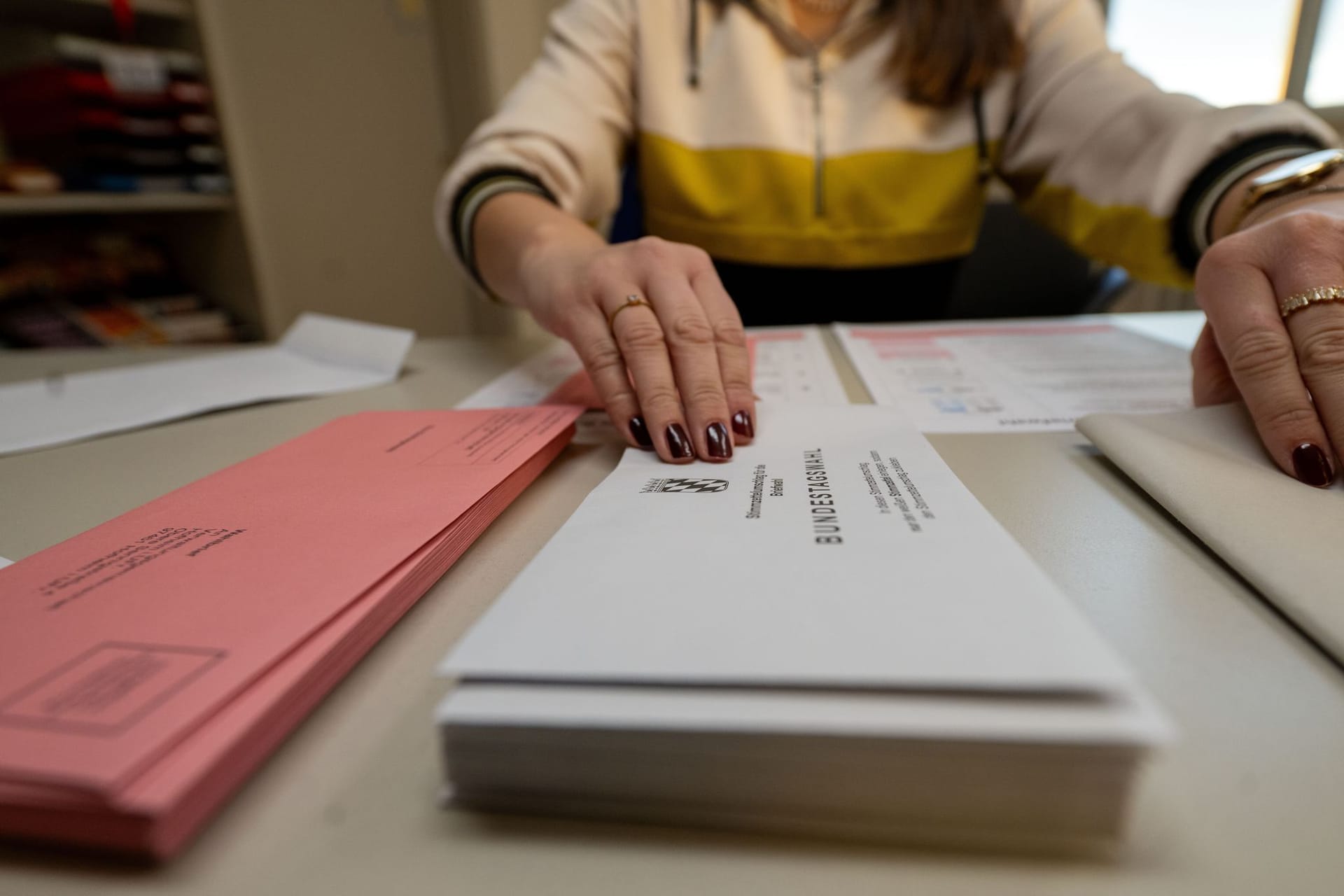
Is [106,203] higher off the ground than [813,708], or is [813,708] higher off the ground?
[106,203]

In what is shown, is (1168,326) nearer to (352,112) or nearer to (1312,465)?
(1312,465)

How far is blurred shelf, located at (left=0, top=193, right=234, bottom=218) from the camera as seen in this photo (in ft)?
4.24

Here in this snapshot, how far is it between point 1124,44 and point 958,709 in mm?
2205

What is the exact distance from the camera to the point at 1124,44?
1.76 m

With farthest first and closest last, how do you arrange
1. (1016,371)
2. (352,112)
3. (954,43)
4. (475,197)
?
(352,112) → (954,43) → (475,197) → (1016,371)

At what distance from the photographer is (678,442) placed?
380 millimetres

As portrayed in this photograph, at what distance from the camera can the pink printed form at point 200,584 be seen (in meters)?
0.17

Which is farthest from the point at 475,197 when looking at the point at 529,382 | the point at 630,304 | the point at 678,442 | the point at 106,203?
the point at 106,203

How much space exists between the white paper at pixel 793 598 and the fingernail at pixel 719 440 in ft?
0.16

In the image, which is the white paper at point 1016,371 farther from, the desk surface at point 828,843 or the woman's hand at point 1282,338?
the desk surface at point 828,843

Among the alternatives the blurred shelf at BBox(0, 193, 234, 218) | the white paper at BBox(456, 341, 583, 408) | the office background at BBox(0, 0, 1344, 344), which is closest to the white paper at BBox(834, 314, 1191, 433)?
the white paper at BBox(456, 341, 583, 408)

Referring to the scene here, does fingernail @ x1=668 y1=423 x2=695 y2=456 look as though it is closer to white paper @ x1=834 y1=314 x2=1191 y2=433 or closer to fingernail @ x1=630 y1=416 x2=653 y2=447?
fingernail @ x1=630 y1=416 x2=653 y2=447

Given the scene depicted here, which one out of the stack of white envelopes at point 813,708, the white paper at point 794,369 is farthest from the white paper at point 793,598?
the white paper at point 794,369

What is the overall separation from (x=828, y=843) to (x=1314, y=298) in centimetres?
39
